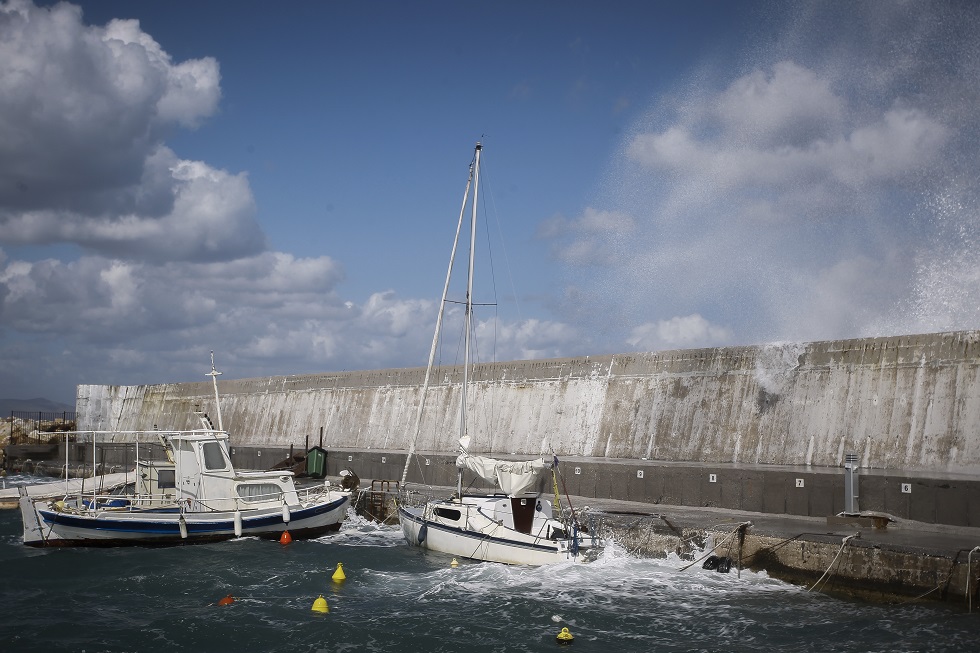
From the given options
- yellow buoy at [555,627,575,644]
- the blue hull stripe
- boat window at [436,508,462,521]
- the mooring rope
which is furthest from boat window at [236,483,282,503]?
yellow buoy at [555,627,575,644]

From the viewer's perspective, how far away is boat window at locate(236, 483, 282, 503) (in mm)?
27094

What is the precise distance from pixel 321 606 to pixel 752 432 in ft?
56.1

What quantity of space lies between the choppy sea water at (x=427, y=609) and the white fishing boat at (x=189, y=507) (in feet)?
4.39

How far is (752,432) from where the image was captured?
Result: 28.6 m

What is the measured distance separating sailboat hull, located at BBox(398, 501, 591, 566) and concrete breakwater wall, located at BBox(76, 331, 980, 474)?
10.3 meters

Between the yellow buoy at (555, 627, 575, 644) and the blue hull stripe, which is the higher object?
the yellow buoy at (555, 627, 575, 644)

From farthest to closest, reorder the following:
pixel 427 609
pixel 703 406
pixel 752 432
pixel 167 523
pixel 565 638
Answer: pixel 703 406, pixel 752 432, pixel 167 523, pixel 427 609, pixel 565 638

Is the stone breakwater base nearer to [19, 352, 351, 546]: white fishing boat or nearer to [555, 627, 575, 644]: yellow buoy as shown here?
[555, 627, 575, 644]: yellow buoy

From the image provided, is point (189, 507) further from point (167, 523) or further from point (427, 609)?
point (427, 609)

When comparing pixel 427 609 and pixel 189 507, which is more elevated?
pixel 427 609

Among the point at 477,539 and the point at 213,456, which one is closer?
the point at 477,539

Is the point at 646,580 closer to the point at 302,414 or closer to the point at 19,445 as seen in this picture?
the point at 302,414

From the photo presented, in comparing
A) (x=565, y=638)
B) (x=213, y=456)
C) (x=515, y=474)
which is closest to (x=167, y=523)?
(x=213, y=456)

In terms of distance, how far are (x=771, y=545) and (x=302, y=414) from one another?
3482cm
